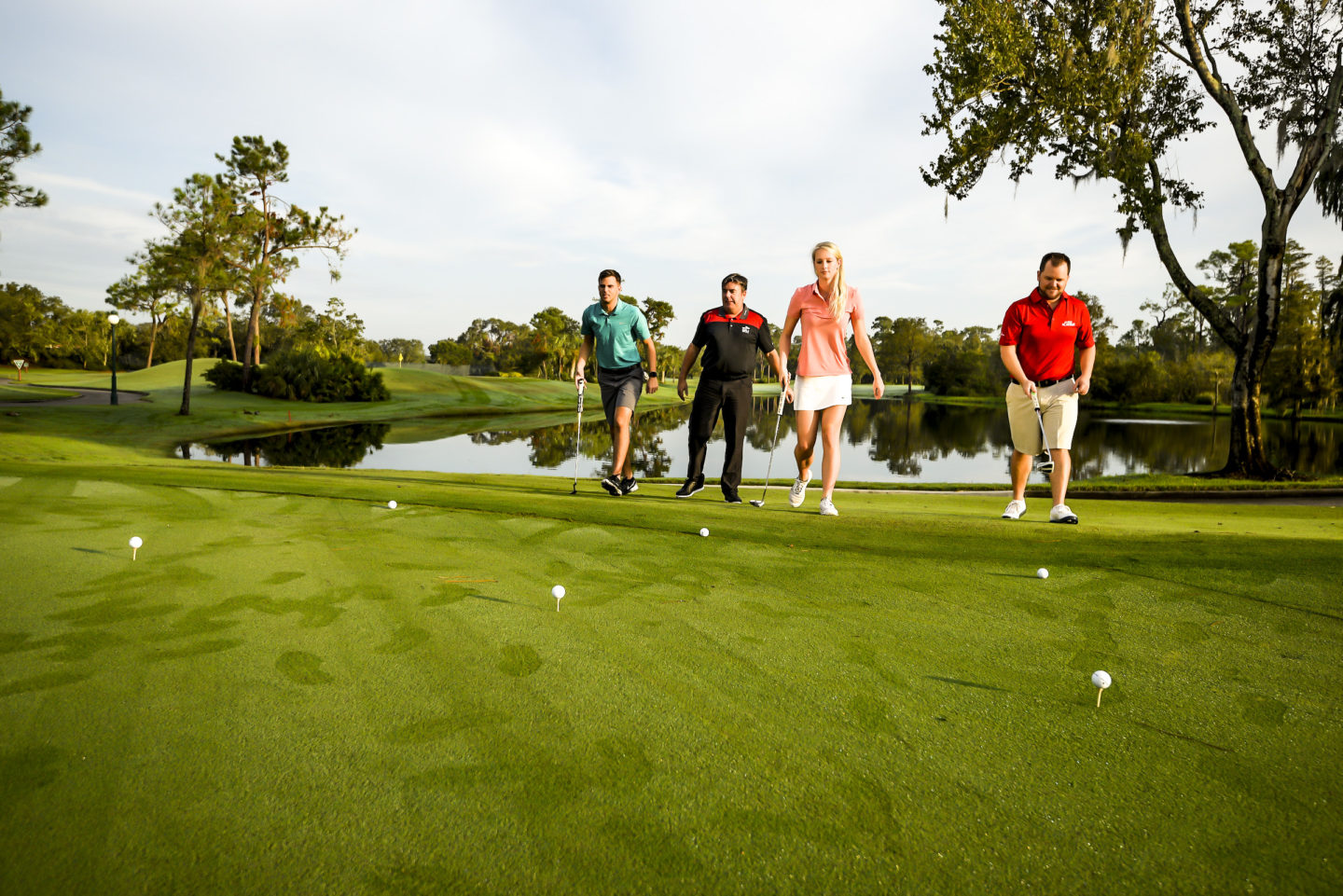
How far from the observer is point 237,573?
3.84 meters

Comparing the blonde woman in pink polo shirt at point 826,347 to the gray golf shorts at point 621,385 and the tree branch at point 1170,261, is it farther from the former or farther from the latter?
the tree branch at point 1170,261

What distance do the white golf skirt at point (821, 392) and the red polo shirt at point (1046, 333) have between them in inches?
57.1

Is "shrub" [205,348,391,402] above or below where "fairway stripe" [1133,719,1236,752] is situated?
above

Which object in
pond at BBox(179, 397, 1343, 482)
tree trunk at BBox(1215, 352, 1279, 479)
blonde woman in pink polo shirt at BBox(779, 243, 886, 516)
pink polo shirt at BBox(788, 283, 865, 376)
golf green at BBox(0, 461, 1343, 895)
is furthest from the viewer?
pond at BBox(179, 397, 1343, 482)

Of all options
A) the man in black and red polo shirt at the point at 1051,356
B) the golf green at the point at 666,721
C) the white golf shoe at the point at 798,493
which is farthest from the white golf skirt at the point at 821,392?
the golf green at the point at 666,721

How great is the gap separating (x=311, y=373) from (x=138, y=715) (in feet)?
157

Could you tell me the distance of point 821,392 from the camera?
6.74 m

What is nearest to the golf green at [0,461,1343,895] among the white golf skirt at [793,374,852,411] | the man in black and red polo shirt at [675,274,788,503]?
the white golf skirt at [793,374,852,411]

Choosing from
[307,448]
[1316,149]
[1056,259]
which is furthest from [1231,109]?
[307,448]

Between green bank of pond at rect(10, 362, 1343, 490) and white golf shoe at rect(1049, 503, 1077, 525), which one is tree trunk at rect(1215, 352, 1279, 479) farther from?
white golf shoe at rect(1049, 503, 1077, 525)

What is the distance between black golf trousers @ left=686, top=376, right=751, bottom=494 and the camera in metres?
7.68

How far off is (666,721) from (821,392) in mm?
4956

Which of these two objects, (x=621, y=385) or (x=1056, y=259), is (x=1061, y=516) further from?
(x=621, y=385)

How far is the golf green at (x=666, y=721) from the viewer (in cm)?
158
